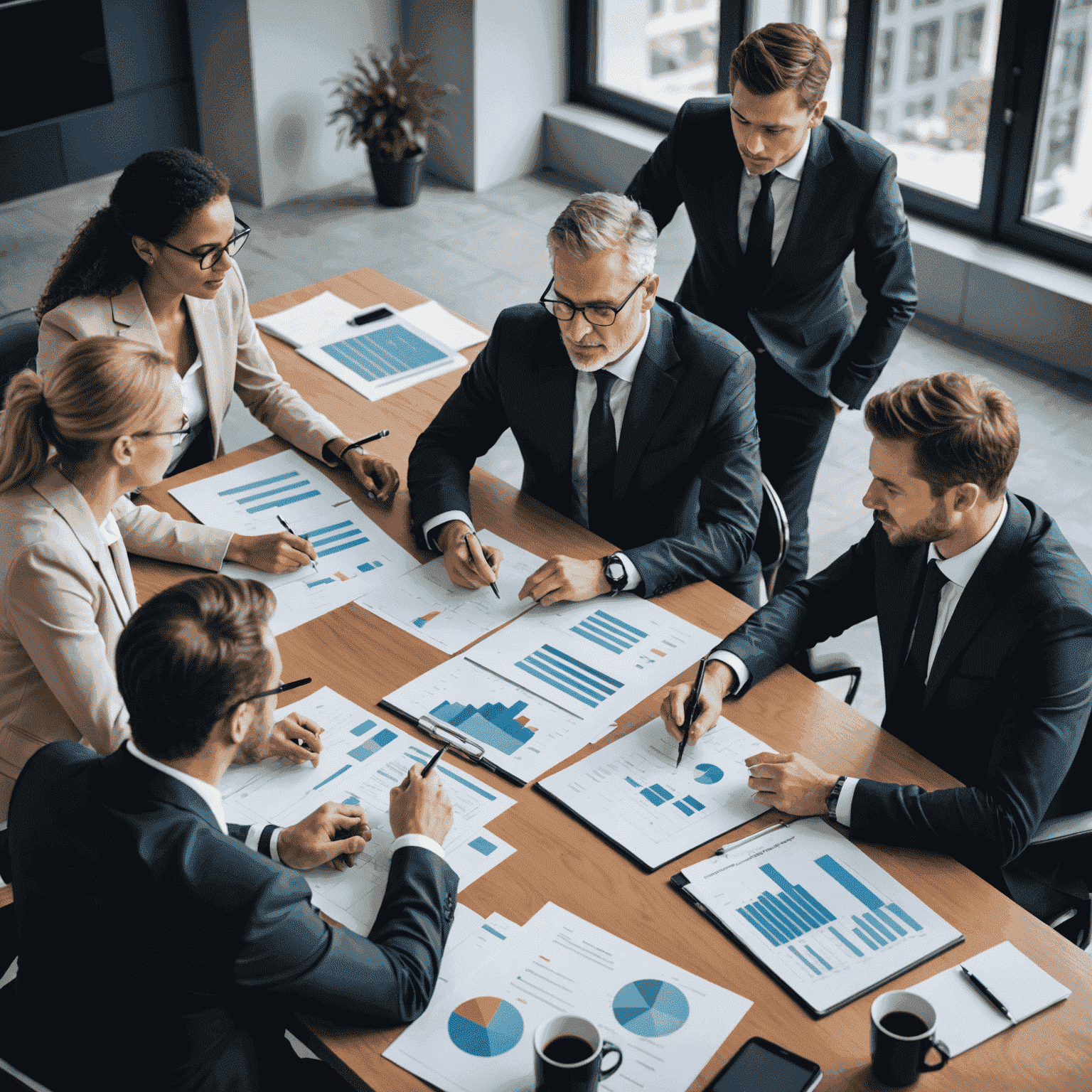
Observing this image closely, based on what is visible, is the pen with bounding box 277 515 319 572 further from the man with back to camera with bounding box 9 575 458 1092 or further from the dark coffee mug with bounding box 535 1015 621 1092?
the dark coffee mug with bounding box 535 1015 621 1092

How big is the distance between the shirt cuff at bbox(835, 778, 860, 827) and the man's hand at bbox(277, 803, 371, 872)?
2.41 feet

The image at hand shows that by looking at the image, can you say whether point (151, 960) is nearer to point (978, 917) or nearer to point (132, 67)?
point (978, 917)

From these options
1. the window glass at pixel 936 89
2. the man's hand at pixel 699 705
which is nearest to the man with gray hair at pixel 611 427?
the man's hand at pixel 699 705

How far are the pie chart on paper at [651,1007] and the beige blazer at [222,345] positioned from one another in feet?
5.06

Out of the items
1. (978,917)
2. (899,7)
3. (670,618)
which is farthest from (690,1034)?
(899,7)

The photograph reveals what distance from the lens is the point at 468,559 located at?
2512 mm

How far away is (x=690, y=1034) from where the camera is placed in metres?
1.68

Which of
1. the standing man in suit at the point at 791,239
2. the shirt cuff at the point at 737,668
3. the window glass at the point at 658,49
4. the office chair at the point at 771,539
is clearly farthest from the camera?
the window glass at the point at 658,49

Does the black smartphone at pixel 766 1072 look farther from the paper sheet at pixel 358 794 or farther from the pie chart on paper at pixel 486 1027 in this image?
the paper sheet at pixel 358 794

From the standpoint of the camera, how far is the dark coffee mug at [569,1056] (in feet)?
4.97

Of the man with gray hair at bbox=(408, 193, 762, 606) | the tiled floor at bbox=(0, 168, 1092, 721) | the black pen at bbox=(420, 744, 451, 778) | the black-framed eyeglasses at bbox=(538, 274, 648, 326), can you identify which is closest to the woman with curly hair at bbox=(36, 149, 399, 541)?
the man with gray hair at bbox=(408, 193, 762, 606)

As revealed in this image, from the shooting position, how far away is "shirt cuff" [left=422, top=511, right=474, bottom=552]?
2.59 metres

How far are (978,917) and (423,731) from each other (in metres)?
0.94

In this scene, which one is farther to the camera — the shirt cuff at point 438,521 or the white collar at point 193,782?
the shirt cuff at point 438,521
